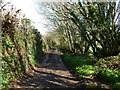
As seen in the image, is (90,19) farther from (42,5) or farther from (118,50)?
(42,5)

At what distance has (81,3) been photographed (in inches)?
510

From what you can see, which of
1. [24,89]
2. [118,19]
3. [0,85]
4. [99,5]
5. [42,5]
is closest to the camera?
[0,85]

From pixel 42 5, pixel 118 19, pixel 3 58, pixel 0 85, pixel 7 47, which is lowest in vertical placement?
pixel 0 85

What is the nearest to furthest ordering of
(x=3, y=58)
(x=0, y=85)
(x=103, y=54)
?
(x=0, y=85)
(x=3, y=58)
(x=103, y=54)

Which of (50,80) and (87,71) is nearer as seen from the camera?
(50,80)

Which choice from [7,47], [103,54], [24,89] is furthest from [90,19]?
[24,89]

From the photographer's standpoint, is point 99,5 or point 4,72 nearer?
point 4,72

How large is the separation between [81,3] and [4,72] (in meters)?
9.43

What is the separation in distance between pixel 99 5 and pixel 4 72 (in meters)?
10.2

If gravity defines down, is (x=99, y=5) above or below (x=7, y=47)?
above

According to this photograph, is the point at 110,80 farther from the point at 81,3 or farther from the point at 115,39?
the point at 81,3

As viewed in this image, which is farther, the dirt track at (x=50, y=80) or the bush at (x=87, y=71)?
the bush at (x=87, y=71)

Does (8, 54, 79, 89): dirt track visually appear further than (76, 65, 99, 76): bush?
No

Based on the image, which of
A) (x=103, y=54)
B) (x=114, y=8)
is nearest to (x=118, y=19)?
(x=114, y=8)
